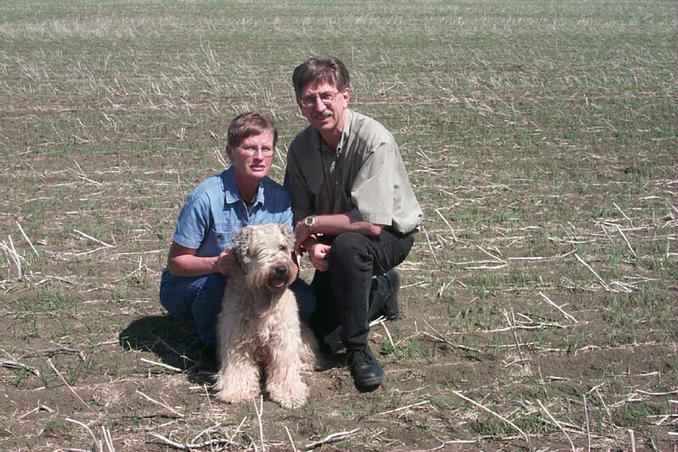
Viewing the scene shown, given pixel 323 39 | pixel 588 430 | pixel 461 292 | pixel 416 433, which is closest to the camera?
pixel 588 430

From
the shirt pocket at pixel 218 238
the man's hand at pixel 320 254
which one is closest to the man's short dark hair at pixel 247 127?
the shirt pocket at pixel 218 238

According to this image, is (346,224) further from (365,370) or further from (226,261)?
(365,370)

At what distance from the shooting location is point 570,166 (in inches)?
386

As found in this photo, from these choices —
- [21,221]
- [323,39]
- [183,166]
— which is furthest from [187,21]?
[21,221]

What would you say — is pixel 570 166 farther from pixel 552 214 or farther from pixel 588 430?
pixel 588 430

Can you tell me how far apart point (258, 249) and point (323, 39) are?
21.1m

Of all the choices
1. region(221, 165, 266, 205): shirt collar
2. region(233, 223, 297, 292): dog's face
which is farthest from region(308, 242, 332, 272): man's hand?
region(221, 165, 266, 205): shirt collar

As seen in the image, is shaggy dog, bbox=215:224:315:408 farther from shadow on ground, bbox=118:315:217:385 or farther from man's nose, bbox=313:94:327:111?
man's nose, bbox=313:94:327:111

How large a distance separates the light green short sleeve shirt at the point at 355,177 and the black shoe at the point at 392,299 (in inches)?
22.2

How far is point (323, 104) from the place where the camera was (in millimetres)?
4824

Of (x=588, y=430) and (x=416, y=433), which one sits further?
(x=416, y=433)

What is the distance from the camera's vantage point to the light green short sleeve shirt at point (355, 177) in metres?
4.89

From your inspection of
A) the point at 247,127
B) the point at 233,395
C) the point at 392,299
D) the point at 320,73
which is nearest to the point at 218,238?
the point at 247,127

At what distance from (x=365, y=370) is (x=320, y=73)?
193 centimetres
